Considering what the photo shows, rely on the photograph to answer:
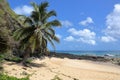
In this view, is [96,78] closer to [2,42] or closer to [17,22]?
[2,42]

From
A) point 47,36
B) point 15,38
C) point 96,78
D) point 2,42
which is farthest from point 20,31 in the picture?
point 96,78

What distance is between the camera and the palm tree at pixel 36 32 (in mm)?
35625

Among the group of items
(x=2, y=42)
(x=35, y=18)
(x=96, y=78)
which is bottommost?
(x=96, y=78)

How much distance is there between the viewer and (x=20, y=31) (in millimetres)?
36656

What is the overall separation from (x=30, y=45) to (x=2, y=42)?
659 cm

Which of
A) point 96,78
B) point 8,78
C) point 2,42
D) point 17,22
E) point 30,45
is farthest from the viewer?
point 17,22

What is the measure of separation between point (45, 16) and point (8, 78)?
14158 mm

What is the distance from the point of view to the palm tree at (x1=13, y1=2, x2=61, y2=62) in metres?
35.6

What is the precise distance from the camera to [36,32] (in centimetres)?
3541

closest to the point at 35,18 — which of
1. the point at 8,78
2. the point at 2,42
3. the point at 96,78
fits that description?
the point at 2,42

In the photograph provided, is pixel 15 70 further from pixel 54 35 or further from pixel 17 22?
pixel 17 22

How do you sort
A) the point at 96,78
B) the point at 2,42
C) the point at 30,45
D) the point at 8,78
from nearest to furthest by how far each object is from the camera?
the point at 8,78 → the point at 2,42 → the point at 96,78 → the point at 30,45

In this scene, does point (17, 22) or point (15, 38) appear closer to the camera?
point (15, 38)

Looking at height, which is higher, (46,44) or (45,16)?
(45,16)
